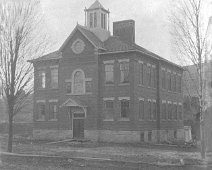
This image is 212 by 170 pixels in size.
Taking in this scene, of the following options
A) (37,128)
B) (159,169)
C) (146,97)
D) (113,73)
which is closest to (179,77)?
(146,97)

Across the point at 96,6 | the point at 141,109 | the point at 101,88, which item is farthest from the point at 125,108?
the point at 96,6

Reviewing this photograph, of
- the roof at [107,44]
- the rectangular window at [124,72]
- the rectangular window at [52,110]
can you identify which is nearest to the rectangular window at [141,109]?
the rectangular window at [124,72]

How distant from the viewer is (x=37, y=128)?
40094 mm

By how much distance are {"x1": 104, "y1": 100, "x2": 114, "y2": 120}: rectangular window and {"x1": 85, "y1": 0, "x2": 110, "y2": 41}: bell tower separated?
284 inches

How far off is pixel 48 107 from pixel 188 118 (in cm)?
2075

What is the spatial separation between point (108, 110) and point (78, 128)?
358 cm

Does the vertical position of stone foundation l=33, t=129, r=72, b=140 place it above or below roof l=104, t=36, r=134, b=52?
below

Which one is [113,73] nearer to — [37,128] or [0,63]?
[37,128]

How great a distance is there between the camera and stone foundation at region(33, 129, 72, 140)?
123ft

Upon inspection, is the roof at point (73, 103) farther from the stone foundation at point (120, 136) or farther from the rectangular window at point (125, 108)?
the rectangular window at point (125, 108)

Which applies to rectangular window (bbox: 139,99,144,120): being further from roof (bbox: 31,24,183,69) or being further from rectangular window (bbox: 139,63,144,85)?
roof (bbox: 31,24,183,69)

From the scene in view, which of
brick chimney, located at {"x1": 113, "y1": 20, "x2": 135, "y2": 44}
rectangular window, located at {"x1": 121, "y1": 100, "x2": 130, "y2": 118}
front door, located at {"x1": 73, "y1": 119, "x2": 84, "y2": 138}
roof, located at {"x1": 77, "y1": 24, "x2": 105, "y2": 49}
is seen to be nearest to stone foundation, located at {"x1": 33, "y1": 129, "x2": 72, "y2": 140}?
front door, located at {"x1": 73, "y1": 119, "x2": 84, "y2": 138}

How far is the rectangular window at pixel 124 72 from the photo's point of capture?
115 feet

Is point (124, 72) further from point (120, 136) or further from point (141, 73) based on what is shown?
point (120, 136)
